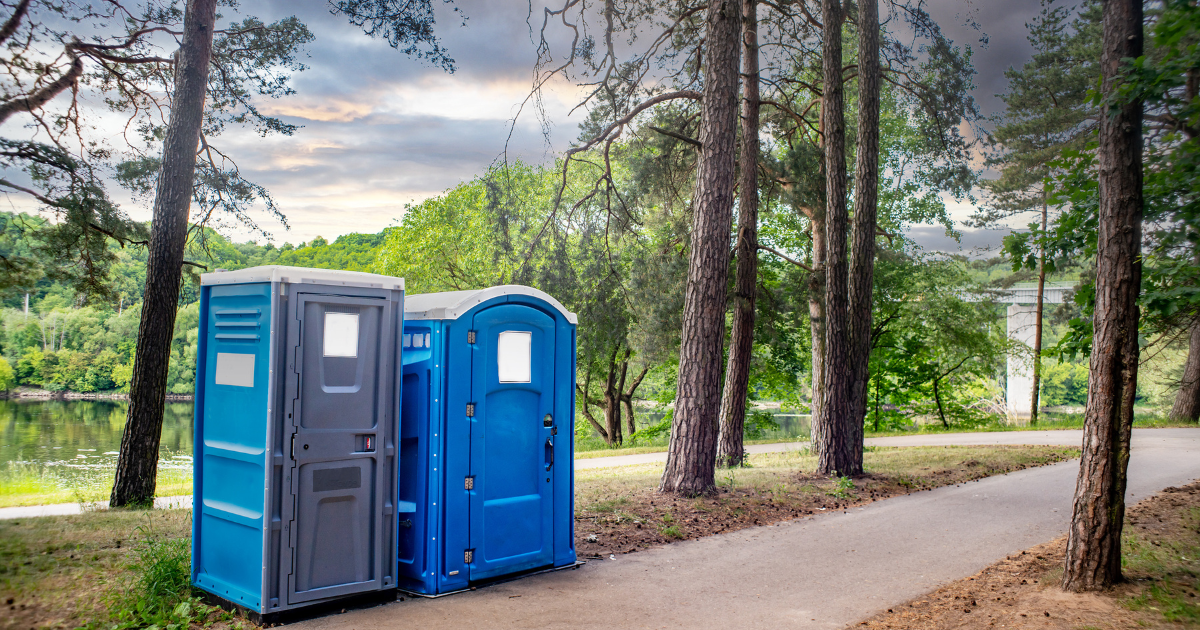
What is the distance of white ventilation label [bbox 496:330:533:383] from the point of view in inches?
222

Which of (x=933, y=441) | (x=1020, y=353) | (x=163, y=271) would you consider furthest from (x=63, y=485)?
(x=1020, y=353)

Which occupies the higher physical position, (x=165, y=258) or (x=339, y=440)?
(x=165, y=258)

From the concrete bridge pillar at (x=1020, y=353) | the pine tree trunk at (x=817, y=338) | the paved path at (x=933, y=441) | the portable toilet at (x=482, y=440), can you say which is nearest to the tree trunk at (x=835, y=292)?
the pine tree trunk at (x=817, y=338)

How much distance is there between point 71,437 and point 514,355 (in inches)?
1009

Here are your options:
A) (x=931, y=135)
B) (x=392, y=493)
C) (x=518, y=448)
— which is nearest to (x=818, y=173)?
(x=931, y=135)

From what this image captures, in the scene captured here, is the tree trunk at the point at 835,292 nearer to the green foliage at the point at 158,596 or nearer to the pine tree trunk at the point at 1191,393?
the green foliage at the point at 158,596

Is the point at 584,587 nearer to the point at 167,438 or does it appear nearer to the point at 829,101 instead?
the point at 829,101

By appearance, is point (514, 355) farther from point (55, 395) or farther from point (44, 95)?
point (55, 395)

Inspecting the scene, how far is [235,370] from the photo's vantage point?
4.85 meters

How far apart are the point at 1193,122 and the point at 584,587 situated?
6.26 meters

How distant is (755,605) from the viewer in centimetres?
505

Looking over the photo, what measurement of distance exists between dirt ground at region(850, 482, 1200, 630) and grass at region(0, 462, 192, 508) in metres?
9.53

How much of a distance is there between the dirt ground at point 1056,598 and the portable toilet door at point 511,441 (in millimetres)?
2529

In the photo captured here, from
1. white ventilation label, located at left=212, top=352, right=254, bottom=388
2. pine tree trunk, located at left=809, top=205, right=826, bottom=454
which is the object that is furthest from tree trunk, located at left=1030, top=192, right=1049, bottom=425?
white ventilation label, located at left=212, top=352, right=254, bottom=388
